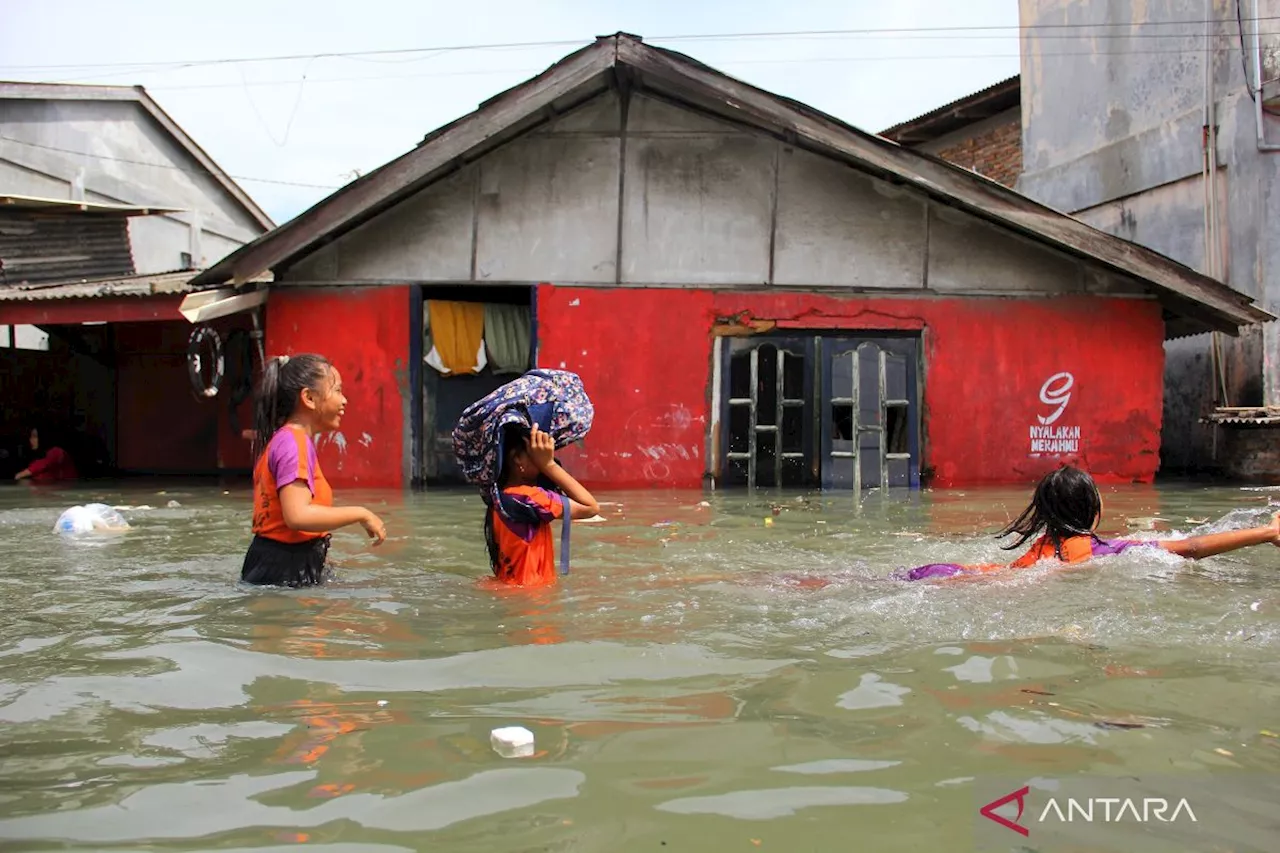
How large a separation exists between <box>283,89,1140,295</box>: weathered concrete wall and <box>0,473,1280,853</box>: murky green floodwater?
6487 mm

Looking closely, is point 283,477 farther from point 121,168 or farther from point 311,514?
point 121,168

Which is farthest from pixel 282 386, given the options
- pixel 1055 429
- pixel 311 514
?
pixel 1055 429

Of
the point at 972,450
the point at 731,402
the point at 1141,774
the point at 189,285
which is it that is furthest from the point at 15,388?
the point at 1141,774

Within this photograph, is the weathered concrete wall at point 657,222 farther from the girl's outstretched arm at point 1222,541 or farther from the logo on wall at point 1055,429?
the girl's outstretched arm at point 1222,541

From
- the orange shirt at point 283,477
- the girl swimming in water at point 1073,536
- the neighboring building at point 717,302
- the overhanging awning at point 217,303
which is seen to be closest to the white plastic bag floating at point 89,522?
the overhanging awning at point 217,303

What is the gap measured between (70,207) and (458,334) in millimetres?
7168

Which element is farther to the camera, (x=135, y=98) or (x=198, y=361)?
(x=135, y=98)

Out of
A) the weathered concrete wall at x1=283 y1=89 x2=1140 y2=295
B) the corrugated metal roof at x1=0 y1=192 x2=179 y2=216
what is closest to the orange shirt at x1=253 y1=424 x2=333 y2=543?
the weathered concrete wall at x1=283 y1=89 x2=1140 y2=295

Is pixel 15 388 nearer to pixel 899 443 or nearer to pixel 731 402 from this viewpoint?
pixel 731 402

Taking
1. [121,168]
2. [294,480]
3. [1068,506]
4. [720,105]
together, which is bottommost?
[1068,506]

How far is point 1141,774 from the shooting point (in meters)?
2.34

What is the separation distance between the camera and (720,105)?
36.1ft

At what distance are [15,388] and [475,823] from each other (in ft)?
49.5

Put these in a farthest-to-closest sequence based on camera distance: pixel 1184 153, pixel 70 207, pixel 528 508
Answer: pixel 70 207, pixel 1184 153, pixel 528 508
